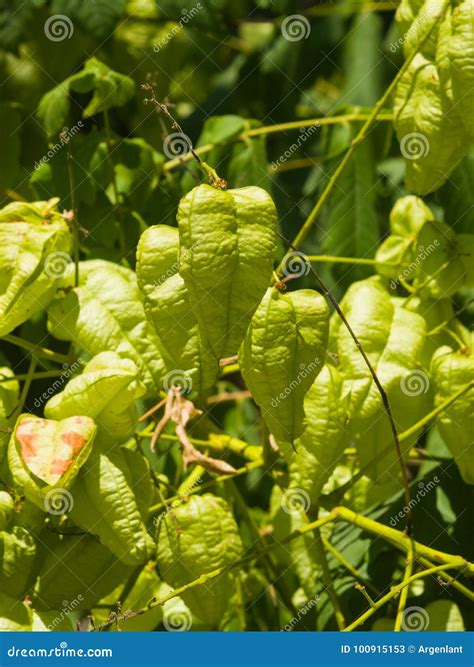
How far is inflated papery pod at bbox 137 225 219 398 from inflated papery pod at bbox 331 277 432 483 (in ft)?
1.21

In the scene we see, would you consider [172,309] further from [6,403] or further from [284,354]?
[6,403]

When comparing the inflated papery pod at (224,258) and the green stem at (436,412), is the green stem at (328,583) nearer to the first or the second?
the green stem at (436,412)

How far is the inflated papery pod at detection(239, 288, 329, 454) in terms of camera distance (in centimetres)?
141

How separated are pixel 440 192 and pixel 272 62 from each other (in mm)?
752

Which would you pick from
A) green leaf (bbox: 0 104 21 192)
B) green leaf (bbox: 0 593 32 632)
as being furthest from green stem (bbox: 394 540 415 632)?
green leaf (bbox: 0 104 21 192)

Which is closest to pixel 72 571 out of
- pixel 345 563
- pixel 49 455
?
pixel 49 455

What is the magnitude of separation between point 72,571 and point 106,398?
278mm

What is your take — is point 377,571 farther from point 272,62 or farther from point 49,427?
point 272,62

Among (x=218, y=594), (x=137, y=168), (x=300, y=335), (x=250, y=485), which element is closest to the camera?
(x=300, y=335)

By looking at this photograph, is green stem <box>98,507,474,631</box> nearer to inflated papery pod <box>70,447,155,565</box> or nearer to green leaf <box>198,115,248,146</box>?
inflated papery pod <box>70,447,155,565</box>

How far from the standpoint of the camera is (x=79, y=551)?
166cm

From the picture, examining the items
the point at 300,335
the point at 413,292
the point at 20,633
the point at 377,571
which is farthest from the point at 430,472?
the point at 20,633

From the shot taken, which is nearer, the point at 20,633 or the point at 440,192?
the point at 20,633

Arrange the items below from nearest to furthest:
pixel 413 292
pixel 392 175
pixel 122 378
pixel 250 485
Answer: pixel 122 378 < pixel 413 292 < pixel 250 485 < pixel 392 175
